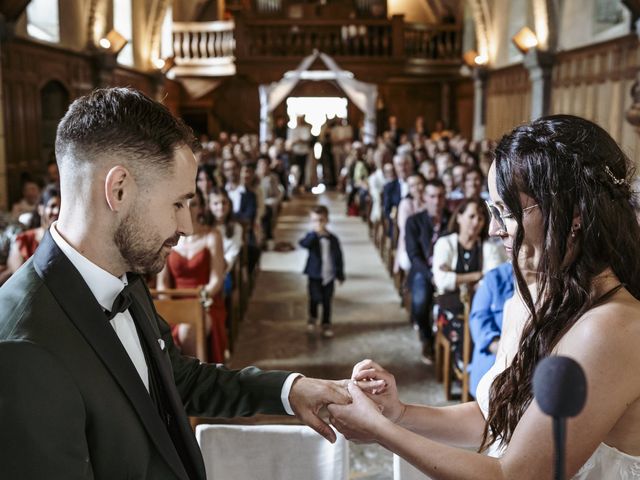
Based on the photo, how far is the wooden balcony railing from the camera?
1922cm

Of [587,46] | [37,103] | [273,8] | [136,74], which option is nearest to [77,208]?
[37,103]

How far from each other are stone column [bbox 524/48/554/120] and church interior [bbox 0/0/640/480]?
0.03 m

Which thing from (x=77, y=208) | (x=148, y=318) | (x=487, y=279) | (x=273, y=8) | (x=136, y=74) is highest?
(x=273, y=8)

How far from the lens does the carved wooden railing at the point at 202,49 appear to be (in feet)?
64.6

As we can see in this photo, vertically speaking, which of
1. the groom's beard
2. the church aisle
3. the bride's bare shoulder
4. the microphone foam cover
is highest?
the groom's beard

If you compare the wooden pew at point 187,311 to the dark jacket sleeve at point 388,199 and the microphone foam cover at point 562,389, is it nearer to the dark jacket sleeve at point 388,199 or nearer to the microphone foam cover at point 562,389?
the microphone foam cover at point 562,389

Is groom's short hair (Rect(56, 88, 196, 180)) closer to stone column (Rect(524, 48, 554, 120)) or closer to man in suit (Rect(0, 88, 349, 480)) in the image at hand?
man in suit (Rect(0, 88, 349, 480))

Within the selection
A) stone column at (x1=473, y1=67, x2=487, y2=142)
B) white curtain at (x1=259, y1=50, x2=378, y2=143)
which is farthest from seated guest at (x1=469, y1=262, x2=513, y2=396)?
stone column at (x1=473, y1=67, x2=487, y2=142)

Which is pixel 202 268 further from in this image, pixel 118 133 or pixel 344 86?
pixel 344 86

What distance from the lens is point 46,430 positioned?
1.17 m

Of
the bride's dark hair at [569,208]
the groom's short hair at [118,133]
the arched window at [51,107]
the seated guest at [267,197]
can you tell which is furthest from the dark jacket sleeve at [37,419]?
the arched window at [51,107]

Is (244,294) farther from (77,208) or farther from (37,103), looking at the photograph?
(77,208)

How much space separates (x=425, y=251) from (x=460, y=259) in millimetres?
887

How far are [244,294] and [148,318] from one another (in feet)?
18.7
